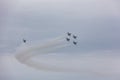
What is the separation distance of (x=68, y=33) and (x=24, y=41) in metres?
0.70

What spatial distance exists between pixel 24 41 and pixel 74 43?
79 cm

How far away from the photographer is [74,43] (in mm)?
6586

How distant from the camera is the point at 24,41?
21.9ft

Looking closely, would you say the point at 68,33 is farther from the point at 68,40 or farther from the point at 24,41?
the point at 24,41

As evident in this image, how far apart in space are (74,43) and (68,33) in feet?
0.59

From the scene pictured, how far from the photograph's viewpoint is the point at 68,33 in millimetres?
6598

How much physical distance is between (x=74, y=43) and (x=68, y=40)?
18cm

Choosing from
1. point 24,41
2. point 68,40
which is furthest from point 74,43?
point 24,41

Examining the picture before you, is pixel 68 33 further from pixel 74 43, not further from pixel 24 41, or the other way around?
pixel 24 41

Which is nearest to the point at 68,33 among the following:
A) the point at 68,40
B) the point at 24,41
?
the point at 68,40

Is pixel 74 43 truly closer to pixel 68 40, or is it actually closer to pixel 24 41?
pixel 68 40

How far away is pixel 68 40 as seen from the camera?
265 inches
